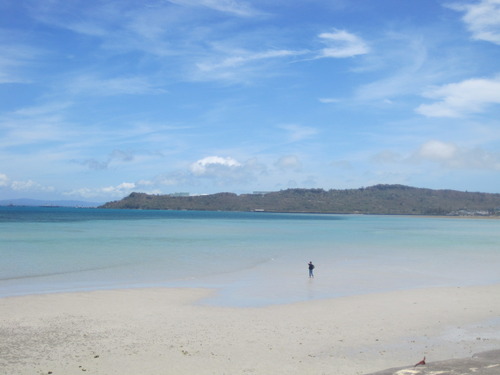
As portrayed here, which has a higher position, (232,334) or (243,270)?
(232,334)

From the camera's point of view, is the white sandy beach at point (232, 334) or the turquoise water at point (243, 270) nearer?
the white sandy beach at point (232, 334)

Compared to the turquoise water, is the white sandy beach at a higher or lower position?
higher

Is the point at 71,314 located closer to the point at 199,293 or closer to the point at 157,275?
the point at 199,293

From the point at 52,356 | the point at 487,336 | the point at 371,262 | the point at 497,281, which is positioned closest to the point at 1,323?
the point at 52,356

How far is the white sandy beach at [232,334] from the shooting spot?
9539 millimetres

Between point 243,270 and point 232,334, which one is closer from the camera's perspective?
point 232,334

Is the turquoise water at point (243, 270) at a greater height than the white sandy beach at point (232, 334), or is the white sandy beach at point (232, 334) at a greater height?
the white sandy beach at point (232, 334)

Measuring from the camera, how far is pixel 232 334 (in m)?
11.8

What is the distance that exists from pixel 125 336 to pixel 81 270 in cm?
1362

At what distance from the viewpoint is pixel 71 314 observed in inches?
540

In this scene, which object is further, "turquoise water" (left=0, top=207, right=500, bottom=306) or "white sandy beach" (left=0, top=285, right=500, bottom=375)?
"turquoise water" (left=0, top=207, right=500, bottom=306)

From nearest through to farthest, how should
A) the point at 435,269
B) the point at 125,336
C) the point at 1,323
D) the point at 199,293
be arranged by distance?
the point at 125,336 → the point at 1,323 → the point at 199,293 → the point at 435,269

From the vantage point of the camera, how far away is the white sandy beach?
9.54 metres

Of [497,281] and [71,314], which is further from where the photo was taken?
[497,281]
